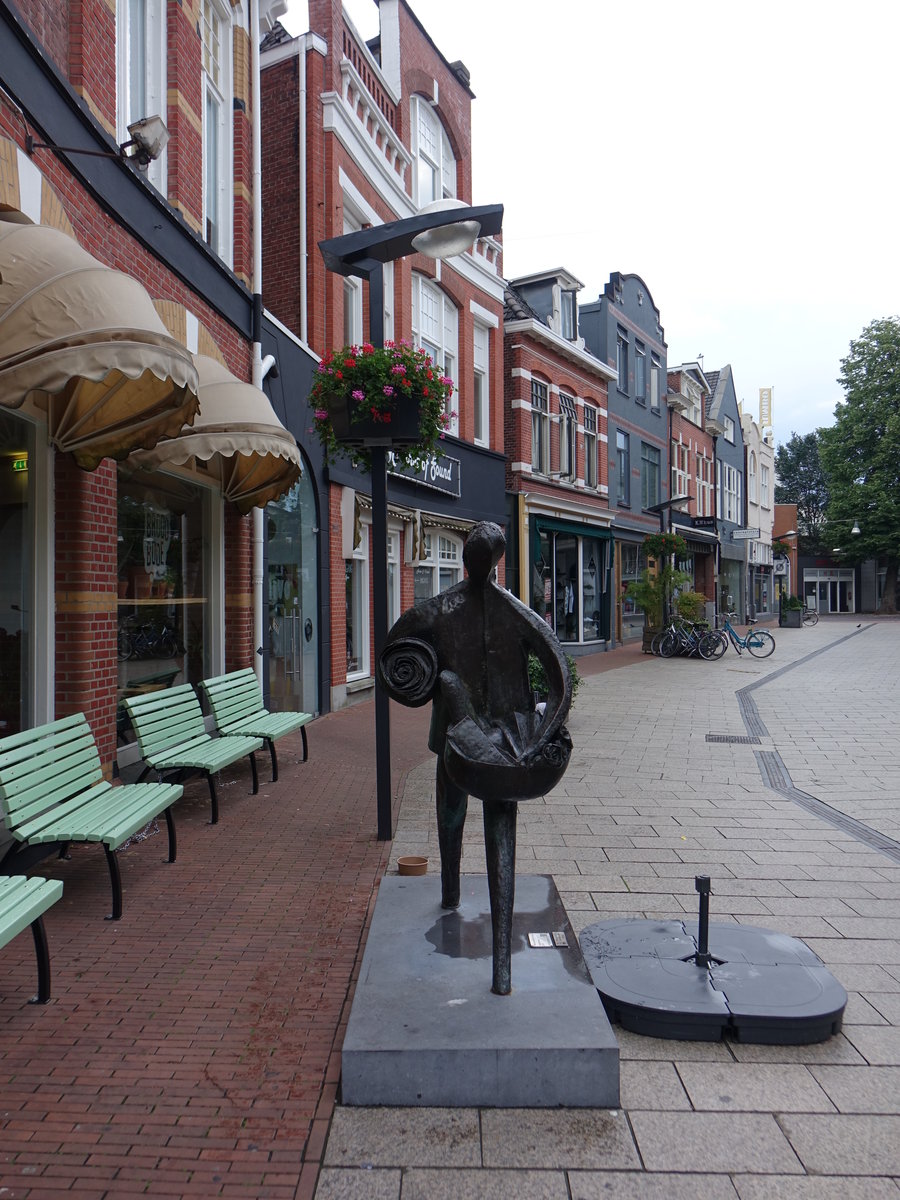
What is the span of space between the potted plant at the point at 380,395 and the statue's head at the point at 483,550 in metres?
2.69

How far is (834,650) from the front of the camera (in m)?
25.0

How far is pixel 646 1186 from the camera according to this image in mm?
2412

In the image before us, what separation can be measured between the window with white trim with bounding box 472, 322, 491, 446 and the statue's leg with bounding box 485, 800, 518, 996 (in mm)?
15670

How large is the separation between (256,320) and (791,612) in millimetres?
34252

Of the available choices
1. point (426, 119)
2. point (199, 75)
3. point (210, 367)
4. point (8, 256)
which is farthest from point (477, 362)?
point (8, 256)

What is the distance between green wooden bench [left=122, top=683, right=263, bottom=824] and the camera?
19.6 feet

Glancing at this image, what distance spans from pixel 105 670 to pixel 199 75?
20.5ft

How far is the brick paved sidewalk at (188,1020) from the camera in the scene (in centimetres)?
253

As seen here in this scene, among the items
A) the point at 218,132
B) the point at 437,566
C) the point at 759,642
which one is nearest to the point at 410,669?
the point at 218,132

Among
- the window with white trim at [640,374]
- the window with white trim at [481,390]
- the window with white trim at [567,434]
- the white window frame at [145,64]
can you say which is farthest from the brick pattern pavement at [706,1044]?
the window with white trim at [640,374]

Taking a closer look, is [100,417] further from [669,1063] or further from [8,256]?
[669,1063]

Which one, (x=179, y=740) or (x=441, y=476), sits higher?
(x=441, y=476)

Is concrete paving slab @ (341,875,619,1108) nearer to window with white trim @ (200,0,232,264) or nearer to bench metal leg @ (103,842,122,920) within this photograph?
bench metal leg @ (103,842,122,920)

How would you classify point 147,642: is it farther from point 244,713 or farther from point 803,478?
point 803,478
